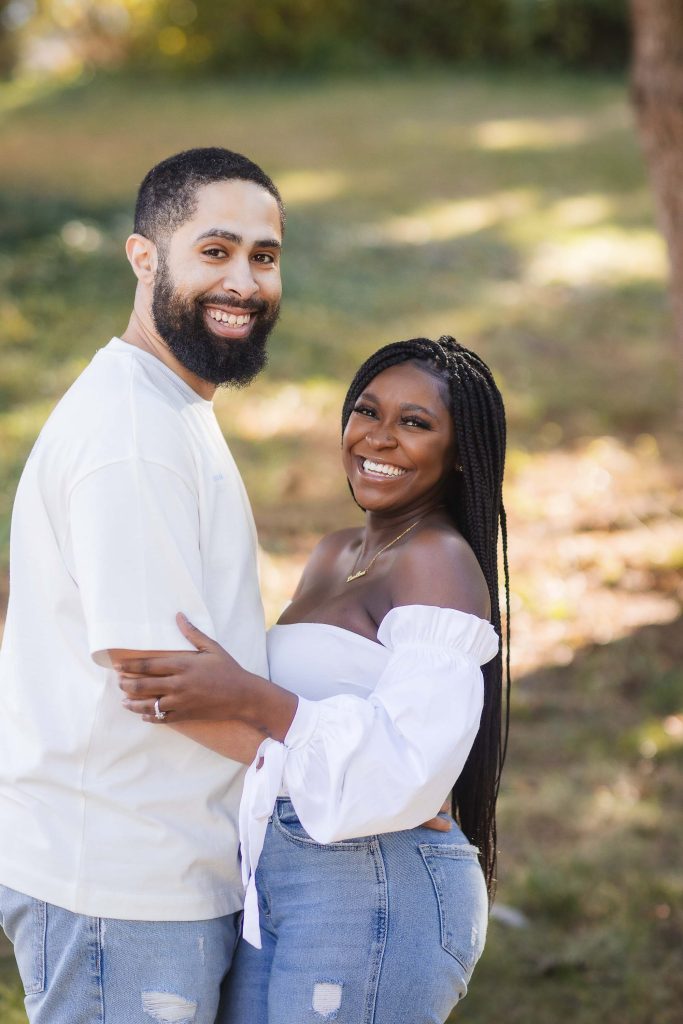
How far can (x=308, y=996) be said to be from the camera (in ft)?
7.34

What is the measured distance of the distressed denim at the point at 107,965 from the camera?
7.22 feet

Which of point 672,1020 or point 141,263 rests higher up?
point 141,263

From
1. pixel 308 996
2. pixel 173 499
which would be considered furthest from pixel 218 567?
pixel 308 996

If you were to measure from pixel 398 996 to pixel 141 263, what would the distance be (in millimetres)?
1425

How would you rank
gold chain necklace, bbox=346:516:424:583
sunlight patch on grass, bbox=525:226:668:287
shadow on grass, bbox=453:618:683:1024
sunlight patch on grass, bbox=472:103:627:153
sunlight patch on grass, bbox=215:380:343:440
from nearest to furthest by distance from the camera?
gold chain necklace, bbox=346:516:424:583 < shadow on grass, bbox=453:618:683:1024 < sunlight patch on grass, bbox=215:380:343:440 < sunlight patch on grass, bbox=525:226:668:287 < sunlight patch on grass, bbox=472:103:627:153

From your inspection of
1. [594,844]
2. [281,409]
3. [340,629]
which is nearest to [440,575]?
[340,629]

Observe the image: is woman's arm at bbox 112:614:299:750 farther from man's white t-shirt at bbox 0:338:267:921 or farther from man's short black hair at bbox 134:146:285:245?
man's short black hair at bbox 134:146:285:245

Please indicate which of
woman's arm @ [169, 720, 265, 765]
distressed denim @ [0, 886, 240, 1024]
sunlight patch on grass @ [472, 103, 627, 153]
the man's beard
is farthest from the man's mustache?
sunlight patch on grass @ [472, 103, 627, 153]

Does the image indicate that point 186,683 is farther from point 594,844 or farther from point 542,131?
point 542,131

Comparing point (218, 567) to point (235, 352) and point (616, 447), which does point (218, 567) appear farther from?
point (616, 447)

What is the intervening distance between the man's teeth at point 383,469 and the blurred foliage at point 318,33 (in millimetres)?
19591

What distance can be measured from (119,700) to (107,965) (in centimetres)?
46

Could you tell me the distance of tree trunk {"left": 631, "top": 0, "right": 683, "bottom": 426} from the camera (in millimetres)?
6027

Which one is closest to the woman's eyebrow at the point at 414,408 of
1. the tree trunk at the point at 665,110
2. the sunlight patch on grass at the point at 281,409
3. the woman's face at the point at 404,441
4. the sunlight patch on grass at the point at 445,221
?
the woman's face at the point at 404,441
